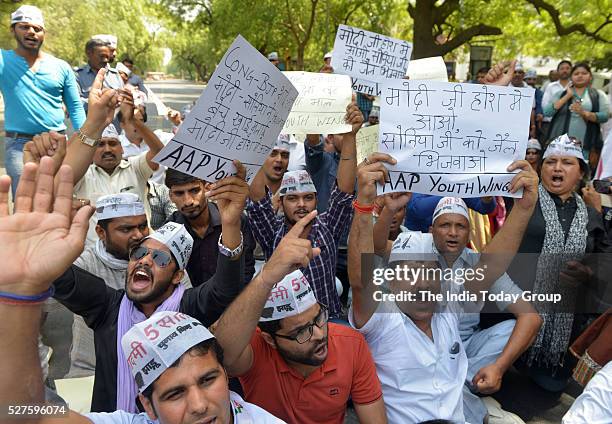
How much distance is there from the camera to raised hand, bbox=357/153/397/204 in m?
2.48

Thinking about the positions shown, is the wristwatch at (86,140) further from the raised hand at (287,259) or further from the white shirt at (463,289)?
the white shirt at (463,289)

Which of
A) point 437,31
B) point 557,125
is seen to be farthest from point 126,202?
point 437,31

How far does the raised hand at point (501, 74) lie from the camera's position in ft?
10.1

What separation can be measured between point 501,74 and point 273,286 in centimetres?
212

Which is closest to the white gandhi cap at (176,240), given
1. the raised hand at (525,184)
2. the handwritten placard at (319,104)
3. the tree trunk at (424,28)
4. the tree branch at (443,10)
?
the handwritten placard at (319,104)

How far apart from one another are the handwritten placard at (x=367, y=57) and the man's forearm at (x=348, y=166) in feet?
3.38

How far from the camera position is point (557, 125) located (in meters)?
7.17

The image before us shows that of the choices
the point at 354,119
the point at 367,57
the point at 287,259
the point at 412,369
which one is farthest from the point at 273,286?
the point at 367,57

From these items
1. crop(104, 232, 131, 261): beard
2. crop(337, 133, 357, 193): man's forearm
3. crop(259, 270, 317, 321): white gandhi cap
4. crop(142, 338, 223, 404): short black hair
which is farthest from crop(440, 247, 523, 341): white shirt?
crop(104, 232, 131, 261): beard

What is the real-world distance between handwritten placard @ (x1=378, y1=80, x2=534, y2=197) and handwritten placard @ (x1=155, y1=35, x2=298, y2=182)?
587mm

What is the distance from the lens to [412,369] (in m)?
2.65

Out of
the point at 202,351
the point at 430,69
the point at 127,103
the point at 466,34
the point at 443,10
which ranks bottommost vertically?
the point at 202,351

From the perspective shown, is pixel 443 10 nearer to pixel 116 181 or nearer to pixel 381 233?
pixel 116 181

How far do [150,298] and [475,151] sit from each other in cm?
179
